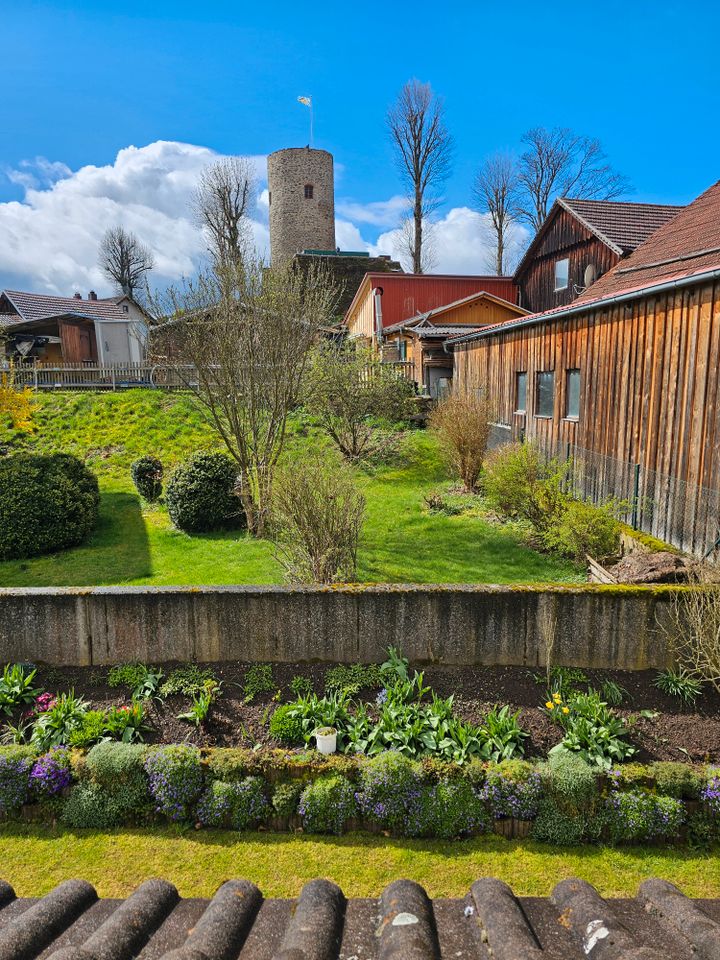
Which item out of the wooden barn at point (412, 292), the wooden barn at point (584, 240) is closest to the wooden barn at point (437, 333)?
the wooden barn at point (584, 240)

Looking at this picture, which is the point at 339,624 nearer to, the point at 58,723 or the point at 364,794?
the point at 364,794

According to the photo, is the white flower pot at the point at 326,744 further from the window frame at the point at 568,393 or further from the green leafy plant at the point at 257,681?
the window frame at the point at 568,393

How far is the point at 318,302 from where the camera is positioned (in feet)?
35.2

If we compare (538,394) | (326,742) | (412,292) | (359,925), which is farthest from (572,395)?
(412,292)

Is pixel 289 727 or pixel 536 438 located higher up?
pixel 536 438

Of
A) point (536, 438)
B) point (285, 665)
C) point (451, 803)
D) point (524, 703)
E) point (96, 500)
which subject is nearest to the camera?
point (451, 803)

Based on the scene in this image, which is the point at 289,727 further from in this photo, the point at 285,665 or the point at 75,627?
the point at 75,627

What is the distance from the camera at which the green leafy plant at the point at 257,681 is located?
5.09 m

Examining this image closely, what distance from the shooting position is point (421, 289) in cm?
2948

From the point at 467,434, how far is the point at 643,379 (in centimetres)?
453

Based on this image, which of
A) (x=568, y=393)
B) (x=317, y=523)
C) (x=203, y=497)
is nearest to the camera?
(x=317, y=523)

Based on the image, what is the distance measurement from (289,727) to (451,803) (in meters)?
1.37

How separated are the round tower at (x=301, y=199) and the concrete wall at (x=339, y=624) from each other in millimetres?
37485

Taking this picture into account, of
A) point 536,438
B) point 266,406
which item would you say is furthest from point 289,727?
point 536,438
